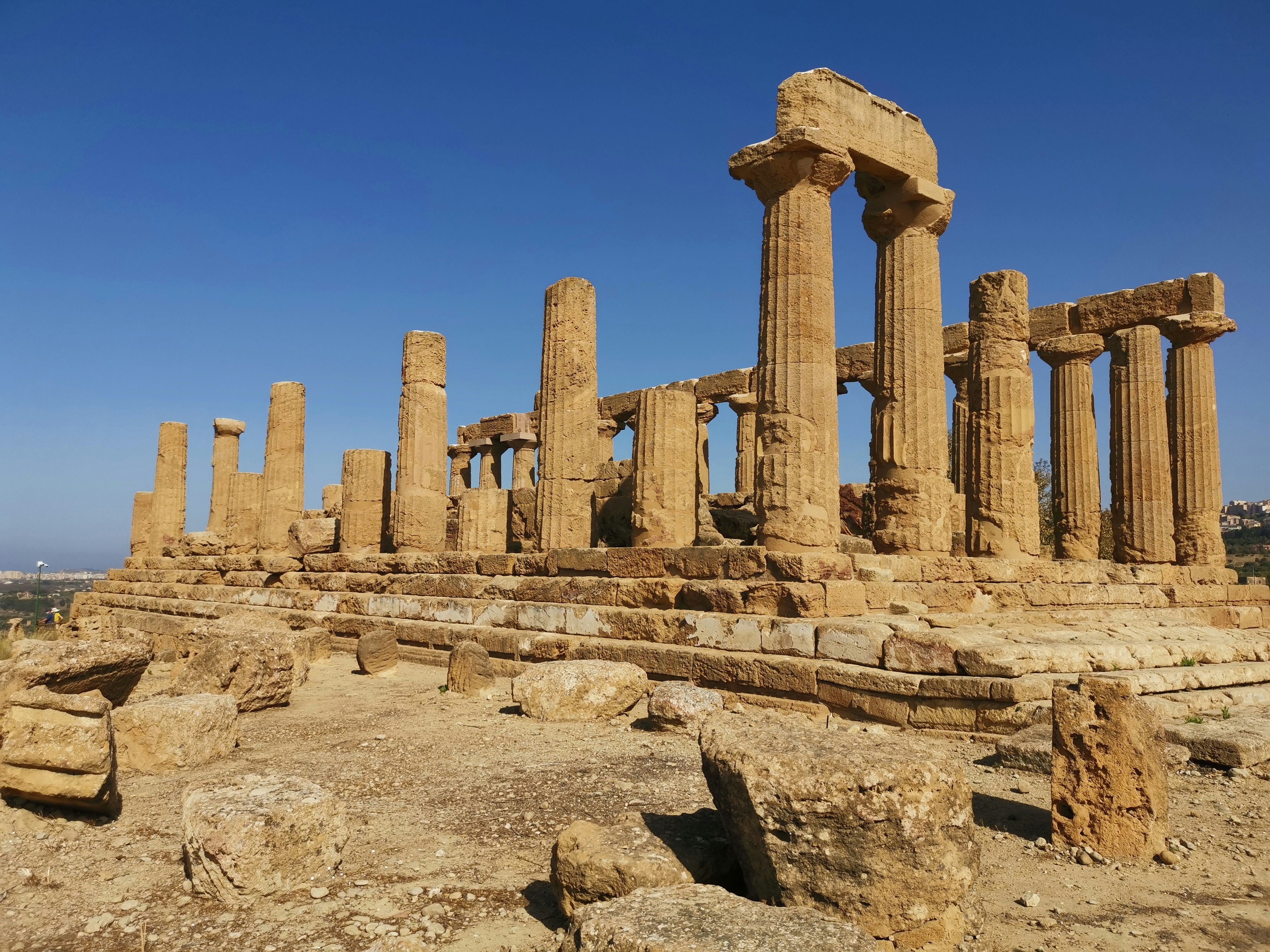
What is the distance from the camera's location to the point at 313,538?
52.6ft

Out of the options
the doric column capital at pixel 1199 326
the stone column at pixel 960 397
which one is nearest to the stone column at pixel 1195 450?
the doric column capital at pixel 1199 326

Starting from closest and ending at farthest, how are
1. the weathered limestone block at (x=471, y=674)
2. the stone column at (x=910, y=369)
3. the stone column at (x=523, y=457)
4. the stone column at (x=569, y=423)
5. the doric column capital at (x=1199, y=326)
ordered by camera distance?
the weathered limestone block at (x=471, y=674) → the stone column at (x=910, y=369) → the stone column at (x=569, y=423) → the doric column capital at (x=1199, y=326) → the stone column at (x=523, y=457)

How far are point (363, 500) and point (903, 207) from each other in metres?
10.1

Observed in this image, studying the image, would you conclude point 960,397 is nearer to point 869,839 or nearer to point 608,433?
point 608,433

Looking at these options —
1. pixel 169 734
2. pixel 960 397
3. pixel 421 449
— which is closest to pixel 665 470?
pixel 421 449

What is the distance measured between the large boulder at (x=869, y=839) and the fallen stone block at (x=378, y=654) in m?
7.77

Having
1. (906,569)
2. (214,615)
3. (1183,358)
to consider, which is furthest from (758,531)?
(214,615)

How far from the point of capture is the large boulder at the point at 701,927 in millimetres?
2516

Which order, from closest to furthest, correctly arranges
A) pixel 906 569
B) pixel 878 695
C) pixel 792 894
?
pixel 792 894, pixel 878 695, pixel 906 569

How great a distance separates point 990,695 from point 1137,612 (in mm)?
6274

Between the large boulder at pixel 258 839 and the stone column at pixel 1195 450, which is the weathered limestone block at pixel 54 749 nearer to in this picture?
the large boulder at pixel 258 839

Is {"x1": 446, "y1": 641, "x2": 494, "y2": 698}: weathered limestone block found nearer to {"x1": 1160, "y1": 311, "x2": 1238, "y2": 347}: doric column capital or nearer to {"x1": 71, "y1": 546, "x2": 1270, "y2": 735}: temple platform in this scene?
{"x1": 71, "y1": 546, "x2": 1270, "y2": 735}: temple platform

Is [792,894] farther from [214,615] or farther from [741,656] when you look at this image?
[214,615]

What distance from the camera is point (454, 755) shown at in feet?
20.1
